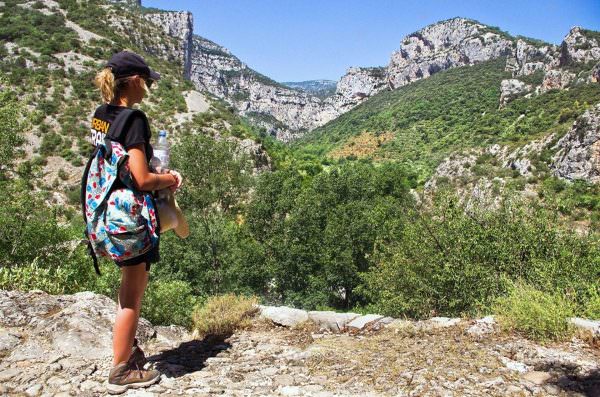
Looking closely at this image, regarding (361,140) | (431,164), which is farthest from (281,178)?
(361,140)

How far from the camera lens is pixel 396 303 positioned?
14.3 meters

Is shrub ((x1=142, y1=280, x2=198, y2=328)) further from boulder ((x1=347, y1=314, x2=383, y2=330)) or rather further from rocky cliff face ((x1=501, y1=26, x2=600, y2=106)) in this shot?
rocky cliff face ((x1=501, y1=26, x2=600, y2=106))

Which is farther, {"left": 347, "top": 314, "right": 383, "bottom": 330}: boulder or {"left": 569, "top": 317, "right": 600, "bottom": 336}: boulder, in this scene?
{"left": 347, "top": 314, "right": 383, "bottom": 330}: boulder

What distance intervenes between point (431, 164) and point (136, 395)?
8306 centimetres

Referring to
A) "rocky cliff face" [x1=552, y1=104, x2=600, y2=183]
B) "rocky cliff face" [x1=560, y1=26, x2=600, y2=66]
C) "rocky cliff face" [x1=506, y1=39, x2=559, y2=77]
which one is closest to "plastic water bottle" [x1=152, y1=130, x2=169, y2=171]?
"rocky cliff face" [x1=552, y1=104, x2=600, y2=183]

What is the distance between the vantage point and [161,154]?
121 inches

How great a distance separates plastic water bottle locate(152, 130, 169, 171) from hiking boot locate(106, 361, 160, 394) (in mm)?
1473

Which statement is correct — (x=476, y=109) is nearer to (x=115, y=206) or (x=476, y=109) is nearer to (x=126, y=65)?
(x=126, y=65)

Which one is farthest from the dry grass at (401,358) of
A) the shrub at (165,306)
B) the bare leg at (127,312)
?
the shrub at (165,306)

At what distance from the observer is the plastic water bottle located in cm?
301

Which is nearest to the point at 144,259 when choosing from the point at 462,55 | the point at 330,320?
the point at 330,320

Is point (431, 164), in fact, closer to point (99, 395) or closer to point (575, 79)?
point (575, 79)

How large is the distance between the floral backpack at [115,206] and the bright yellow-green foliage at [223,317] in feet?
7.86

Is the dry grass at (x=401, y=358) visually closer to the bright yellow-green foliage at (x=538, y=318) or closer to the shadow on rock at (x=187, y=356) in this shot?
the bright yellow-green foliage at (x=538, y=318)
